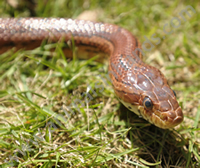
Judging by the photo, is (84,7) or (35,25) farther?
(84,7)

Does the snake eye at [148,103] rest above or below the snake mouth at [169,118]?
above

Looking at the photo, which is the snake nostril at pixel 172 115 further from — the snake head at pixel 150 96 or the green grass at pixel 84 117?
the green grass at pixel 84 117

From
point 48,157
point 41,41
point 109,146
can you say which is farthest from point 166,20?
point 48,157

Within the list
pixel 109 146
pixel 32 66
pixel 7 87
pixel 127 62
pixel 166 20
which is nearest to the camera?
pixel 109 146

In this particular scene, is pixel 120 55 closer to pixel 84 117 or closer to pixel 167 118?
pixel 84 117

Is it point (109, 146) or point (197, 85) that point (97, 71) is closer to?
point (109, 146)

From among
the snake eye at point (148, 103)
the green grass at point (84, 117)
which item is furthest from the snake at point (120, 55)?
the green grass at point (84, 117)

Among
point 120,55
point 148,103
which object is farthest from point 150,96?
point 120,55
